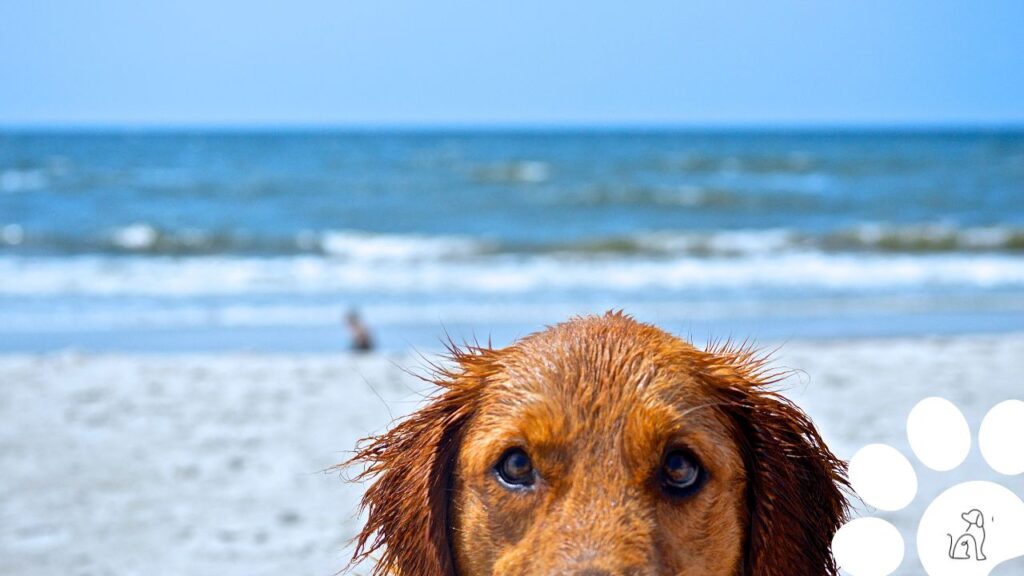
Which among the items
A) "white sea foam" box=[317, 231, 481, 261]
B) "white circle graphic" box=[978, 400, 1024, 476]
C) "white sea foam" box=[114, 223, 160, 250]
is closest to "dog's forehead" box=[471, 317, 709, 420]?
"white circle graphic" box=[978, 400, 1024, 476]

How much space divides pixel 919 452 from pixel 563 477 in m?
1.67

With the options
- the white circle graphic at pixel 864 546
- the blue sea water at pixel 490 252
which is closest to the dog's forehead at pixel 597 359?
the white circle graphic at pixel 864 546

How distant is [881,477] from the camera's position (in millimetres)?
2840

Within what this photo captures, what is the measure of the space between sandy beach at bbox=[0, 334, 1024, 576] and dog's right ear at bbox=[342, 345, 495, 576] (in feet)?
5.97

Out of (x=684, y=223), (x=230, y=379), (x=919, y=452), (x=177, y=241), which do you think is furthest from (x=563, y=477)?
(x=684, y=223)

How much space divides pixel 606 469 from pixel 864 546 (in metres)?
0.76

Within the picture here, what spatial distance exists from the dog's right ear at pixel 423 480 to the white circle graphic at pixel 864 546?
83 centimetres

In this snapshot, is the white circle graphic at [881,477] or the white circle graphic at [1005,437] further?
the white circle graphic at [1005,437]

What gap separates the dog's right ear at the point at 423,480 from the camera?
88.4 inches

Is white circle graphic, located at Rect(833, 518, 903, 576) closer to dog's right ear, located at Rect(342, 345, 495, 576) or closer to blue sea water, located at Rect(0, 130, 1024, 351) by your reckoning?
dog's right ear, located at Rect(342, 345, 495, 576)

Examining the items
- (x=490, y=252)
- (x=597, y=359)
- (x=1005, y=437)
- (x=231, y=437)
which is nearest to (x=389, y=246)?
(x=490, y=252)

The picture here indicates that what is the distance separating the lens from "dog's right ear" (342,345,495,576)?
2244mm

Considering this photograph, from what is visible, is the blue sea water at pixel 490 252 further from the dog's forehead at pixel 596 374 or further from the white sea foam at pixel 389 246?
the dog's forehead at pixel 596 374

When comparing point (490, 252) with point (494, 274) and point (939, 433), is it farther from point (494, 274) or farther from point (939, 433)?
point (939, 433)
